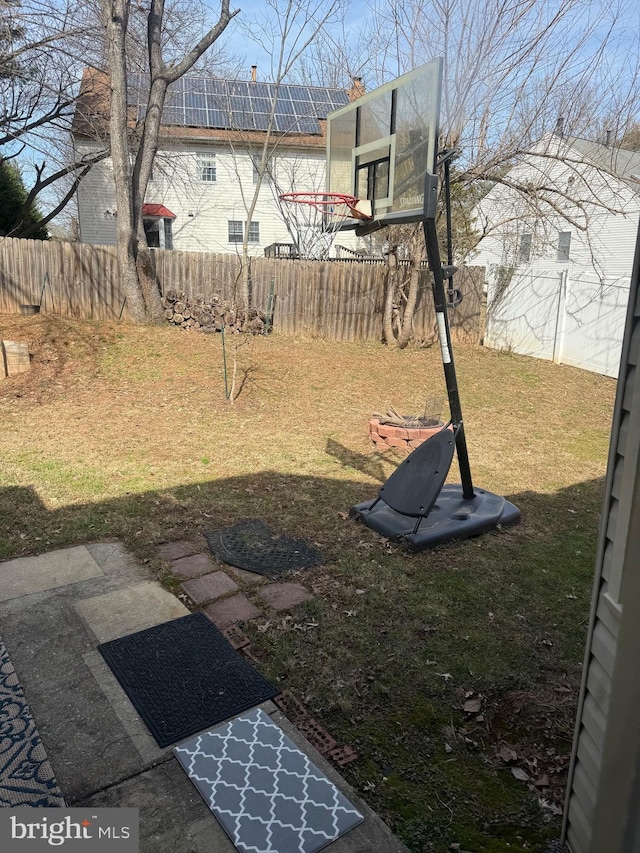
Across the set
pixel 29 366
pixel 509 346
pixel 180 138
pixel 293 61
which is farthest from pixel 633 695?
pixel 180 138

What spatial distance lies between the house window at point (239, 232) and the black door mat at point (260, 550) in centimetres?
1914

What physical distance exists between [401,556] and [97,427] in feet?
15.1

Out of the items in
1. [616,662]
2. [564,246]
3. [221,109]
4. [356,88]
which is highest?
[221,109]

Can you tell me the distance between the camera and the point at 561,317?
11.5m

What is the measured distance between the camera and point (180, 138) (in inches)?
762

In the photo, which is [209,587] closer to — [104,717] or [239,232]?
[104,717]

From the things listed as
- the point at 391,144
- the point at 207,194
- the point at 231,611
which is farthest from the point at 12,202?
the point at 231,611

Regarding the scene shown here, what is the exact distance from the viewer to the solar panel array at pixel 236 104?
1628cm

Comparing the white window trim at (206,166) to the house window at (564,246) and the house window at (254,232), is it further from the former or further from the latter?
the house window at (564,246)

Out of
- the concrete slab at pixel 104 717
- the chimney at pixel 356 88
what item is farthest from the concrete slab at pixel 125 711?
the chimney at pixel 356 88

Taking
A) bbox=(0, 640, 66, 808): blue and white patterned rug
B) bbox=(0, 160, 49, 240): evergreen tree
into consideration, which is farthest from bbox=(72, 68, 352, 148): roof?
bbox=(0, 640, 66, 808): blue and white patterned rug

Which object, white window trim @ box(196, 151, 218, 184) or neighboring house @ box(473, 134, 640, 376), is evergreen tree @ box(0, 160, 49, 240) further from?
neighboring house @ box(473, 134, 640, 376)

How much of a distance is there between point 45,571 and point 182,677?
1.49 metres

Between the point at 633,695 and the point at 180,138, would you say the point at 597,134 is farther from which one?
the point at 180,138
